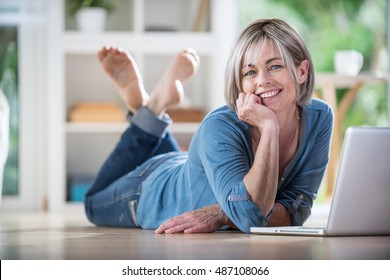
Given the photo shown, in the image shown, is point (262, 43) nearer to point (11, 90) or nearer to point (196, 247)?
point (196, 247)

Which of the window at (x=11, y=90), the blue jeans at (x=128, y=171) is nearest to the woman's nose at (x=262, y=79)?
the blue jeans at (x=128, y=171)

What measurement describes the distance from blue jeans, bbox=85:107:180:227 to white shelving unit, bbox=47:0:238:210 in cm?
180

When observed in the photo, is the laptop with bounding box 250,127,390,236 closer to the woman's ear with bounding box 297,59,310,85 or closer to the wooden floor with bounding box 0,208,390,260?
the wooden floor with bounding box 0,208,390,260

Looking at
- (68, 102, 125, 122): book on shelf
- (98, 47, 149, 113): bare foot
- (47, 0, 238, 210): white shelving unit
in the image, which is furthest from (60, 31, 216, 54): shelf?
(98, 47, 149, 113): bare foot

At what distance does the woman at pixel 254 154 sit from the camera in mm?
1956

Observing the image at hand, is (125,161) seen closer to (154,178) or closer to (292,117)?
(154,178)

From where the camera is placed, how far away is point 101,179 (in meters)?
2.75

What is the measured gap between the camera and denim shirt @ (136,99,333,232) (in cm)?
197

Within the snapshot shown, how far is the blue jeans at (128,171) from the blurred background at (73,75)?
5.92 ft

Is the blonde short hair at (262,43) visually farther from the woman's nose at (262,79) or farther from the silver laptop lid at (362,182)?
the silver laptop lid at (362,182)

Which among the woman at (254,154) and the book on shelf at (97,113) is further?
the book on shelf at (97,113)

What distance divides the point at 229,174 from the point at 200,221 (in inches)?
7.4

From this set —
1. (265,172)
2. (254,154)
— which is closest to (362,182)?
(265,172)

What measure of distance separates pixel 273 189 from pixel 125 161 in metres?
0.87
